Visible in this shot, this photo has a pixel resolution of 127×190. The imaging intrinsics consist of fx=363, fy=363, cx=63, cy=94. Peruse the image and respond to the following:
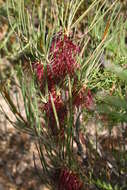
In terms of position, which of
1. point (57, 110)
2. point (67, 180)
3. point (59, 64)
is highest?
point (59, 64)

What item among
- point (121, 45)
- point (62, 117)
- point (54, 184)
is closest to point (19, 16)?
point (62, 117)

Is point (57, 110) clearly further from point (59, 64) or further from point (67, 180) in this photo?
point (67, 180)

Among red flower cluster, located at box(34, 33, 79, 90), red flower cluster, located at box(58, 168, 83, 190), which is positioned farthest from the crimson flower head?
red flower cluster, located at box(58, 168, 83, 190)

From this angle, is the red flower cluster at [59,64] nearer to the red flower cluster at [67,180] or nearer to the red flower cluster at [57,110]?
the red flower cluster at [57,110]

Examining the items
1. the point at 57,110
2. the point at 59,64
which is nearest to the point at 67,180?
the point at 57,110

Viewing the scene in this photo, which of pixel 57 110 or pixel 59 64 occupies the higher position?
pixel 59 64

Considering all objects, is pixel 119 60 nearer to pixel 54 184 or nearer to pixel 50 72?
pixel 50 72

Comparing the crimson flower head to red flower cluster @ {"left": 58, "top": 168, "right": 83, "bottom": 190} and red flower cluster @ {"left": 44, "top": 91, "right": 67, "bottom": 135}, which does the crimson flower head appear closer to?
red flower cluster @ {"left": 44, "top": 91, "right": 67, "bottom": 135}
